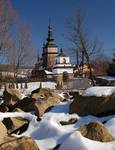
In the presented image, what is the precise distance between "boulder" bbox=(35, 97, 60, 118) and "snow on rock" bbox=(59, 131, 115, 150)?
158 inches

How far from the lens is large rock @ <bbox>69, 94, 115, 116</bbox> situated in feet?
37.3

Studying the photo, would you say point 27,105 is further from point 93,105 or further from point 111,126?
point 111,126

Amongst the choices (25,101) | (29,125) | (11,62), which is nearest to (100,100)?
(29,125)

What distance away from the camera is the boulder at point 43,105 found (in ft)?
41.9

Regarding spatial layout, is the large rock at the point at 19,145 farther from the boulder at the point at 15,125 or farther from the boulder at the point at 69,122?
the boulder at the point at 15,125

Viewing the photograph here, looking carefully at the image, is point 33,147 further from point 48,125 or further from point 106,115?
point 106,115

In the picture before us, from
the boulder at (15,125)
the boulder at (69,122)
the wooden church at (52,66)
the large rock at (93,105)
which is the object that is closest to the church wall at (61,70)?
the wooden church at (52,66)

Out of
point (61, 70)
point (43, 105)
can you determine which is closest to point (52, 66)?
point (61, 70)

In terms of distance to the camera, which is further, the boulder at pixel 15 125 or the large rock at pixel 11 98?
the large rock at pixel 11 98

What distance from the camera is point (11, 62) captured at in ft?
123

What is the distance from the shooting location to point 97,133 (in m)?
8.81

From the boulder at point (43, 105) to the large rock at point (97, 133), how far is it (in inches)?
147

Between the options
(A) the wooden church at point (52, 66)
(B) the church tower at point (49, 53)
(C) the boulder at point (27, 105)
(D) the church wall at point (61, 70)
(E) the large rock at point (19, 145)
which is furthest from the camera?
(B) the church tower at point (49, 53)

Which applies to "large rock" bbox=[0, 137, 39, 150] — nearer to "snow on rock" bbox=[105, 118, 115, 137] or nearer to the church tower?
"snow on rock" bbox=[105, 118, 115, 137]
